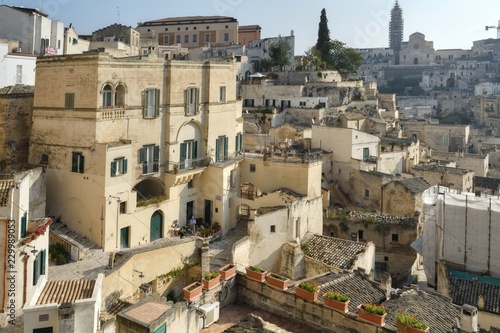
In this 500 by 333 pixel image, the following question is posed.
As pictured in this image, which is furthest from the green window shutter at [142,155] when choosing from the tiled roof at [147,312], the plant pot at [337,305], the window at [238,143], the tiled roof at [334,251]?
the plant pot at [337,305]

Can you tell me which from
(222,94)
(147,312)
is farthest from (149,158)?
(147,312)

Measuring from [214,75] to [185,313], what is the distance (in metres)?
21.0

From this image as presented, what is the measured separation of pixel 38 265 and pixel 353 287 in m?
12.9

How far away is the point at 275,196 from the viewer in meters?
30.2

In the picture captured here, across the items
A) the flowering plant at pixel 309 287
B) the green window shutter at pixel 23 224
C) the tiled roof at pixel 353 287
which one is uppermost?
the green window shutter at pixel 23 224

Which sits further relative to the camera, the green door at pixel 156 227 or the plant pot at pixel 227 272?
the green door at pixel 156 227

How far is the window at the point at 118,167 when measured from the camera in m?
25.2

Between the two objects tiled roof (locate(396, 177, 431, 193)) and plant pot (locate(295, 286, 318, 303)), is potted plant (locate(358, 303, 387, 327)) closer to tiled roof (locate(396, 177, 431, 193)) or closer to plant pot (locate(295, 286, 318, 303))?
Result: plant pot (locate(295, 286, 318, 303))

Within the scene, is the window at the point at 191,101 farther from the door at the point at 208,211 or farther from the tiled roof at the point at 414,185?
the tiled roof at the point at 414,185

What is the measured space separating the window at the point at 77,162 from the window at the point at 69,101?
98.6 inches

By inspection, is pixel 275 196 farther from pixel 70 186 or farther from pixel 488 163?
pixel 488 163

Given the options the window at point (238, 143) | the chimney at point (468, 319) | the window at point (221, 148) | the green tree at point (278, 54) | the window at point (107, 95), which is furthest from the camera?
the green tree at point (278, 54)

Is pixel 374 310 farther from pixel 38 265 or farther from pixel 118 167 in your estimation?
pixel 118 167

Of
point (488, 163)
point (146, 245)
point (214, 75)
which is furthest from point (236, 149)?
point (488, 163)
